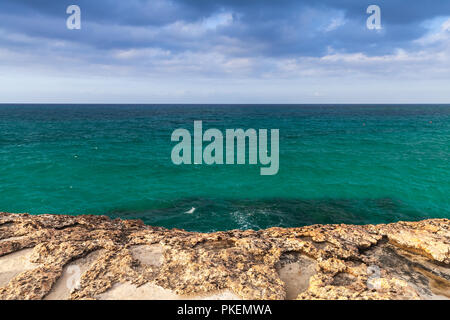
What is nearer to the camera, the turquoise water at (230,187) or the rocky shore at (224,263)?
the rocky shore at (224,263)

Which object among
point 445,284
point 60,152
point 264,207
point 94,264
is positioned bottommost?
point 264,207

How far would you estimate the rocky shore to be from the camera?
5.37 meters

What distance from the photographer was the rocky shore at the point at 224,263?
5371 mm

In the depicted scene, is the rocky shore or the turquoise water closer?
the rocky shore

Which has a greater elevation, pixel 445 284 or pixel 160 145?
pixel 160 145

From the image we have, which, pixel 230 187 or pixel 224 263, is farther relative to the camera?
pixel 230 187

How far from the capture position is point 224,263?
20.8 feet

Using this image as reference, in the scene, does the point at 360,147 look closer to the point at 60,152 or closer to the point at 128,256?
the point at 128,256

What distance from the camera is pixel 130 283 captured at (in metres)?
5.63

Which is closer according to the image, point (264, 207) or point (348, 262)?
point (348, 262)

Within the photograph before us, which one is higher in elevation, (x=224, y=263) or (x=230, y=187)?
(x=224, y=263)
